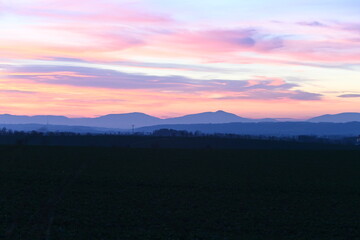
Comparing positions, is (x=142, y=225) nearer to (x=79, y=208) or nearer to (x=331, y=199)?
(x=79, y=208)

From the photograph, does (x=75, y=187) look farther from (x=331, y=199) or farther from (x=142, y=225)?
(x=331, y=199)

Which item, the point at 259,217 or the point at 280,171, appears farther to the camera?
the point at 280,171

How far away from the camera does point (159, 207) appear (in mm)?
20297

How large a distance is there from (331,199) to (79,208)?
12.6 metres

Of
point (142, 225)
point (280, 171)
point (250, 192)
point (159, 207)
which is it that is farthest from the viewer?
point (280, 171)

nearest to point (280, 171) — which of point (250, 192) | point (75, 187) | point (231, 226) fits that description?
point (250, 192)

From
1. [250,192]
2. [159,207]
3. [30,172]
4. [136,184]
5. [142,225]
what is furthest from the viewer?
[30,172]

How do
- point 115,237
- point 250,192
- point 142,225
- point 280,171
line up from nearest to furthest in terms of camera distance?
1. point 115,237
2. point 142,225
3. point 250,192
4. point 280,171

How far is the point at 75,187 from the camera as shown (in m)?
25.9

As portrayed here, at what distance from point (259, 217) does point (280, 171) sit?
2098 cm

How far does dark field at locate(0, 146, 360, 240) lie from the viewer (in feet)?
52.1

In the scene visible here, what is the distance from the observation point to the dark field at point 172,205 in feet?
52.1

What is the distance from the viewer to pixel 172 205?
822 inches

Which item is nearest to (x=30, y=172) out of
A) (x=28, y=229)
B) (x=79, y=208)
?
(x=79, y=208)
